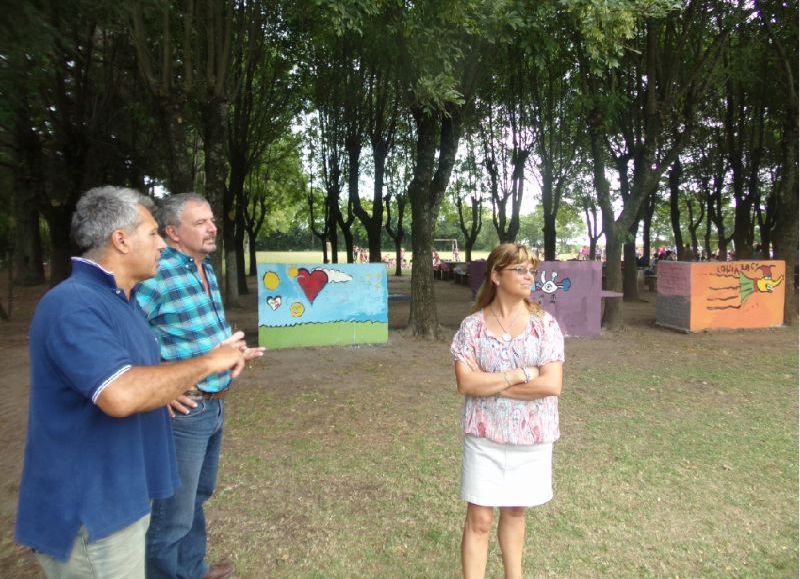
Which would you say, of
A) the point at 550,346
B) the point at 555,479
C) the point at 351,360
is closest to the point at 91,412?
the point at 550,346

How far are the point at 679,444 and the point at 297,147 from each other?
22.2 meters

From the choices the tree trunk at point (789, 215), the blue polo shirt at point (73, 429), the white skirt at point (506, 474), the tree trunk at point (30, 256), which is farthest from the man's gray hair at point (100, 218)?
the tree trunk at point (30, 256)

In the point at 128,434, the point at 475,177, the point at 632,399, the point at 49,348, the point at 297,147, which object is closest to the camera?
the point at 49,348

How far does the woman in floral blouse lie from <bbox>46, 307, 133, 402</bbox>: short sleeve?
1.42 meters

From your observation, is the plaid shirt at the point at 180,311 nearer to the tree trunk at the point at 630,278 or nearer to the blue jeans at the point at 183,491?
the blue jeans at the point at 183,491

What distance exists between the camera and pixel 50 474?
1718 millimetres

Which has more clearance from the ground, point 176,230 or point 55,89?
point 55,89

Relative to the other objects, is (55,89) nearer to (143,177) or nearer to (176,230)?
(143,177)

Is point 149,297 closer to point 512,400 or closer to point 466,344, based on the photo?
point 466,344

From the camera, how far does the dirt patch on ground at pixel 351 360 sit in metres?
5.39

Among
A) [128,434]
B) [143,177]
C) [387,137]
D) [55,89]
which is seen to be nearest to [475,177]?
[387,137]

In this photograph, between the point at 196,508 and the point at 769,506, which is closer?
the point at 196,508

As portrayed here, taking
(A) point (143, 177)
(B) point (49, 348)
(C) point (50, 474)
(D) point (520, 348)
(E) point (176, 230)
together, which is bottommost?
(C) point (50, 474)

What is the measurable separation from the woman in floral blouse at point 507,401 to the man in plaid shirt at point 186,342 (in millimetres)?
1002
